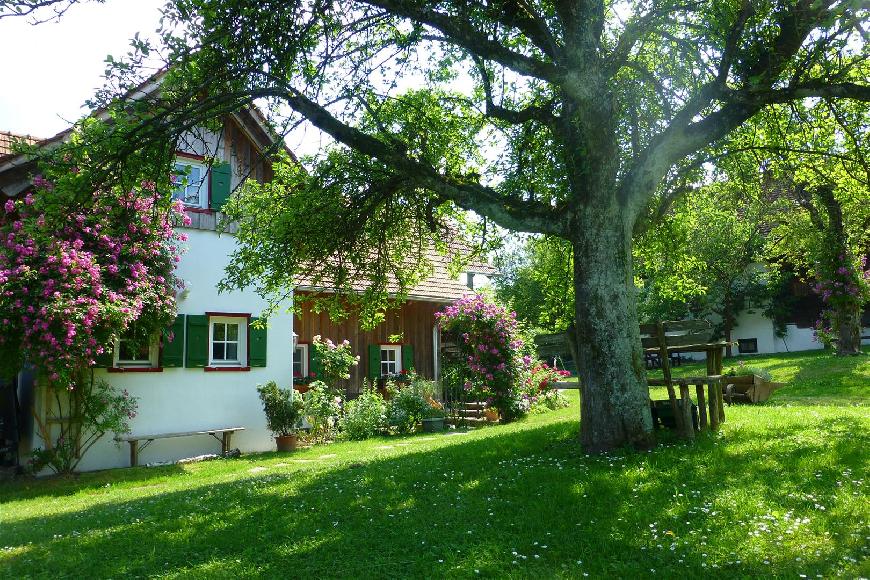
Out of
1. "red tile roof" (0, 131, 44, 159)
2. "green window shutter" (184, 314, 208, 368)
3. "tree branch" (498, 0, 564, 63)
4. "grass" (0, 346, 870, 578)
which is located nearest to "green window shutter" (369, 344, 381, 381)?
"green window shutter" (184, 314, 208, 368)

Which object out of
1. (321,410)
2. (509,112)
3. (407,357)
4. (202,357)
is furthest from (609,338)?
(407,357)

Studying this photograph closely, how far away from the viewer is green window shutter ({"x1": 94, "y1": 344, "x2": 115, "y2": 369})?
38.2 feet

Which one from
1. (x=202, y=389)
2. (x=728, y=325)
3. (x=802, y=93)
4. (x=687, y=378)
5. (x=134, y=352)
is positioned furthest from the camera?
(x=728, y=325)

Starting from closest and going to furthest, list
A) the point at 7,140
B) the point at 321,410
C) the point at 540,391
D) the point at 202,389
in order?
1. the point at 7,140
2. the point at 202,389
3. the point at 321,410
4. the point at 540,391

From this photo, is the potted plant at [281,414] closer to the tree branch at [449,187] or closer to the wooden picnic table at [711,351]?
the tree branch at [449,187]

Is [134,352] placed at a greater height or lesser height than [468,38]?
lesser

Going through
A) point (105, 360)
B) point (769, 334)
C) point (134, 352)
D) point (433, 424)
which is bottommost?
point (433, 424)

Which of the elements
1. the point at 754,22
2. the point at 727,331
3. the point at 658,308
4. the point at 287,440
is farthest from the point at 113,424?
the point at 727,331

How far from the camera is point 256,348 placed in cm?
1418

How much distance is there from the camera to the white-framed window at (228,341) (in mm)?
13898

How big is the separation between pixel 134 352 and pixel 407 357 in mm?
7951

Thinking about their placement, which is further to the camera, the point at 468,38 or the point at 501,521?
the point at 468,38

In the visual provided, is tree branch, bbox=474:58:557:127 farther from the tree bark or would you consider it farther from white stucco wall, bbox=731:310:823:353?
white stucco wall, bbox=731:310:823:353

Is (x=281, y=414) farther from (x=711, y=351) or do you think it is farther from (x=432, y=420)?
(x=711, y=351)
